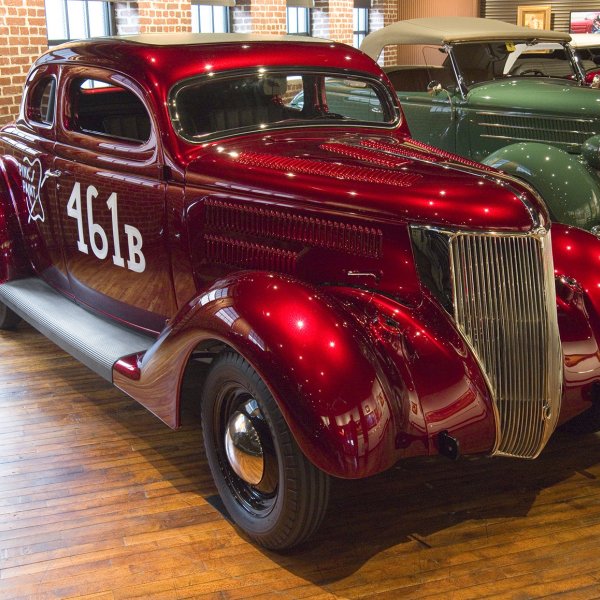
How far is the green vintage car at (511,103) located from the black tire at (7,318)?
130 inches

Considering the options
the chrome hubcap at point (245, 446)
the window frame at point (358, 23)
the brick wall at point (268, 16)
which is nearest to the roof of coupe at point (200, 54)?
the chrome hubcap at point (245, 446)

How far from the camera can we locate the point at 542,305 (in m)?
2.72

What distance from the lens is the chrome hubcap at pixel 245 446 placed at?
274 centimetres

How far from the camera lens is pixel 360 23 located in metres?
13.2

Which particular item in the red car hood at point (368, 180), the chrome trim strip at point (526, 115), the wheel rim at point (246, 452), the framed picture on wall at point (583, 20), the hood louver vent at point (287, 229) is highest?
the framed picture on wall at point (583, 20)

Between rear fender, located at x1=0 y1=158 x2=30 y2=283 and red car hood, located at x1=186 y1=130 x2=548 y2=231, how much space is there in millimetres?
1631

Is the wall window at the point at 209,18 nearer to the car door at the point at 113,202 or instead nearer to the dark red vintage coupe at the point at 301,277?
the car door at the point at 113,202

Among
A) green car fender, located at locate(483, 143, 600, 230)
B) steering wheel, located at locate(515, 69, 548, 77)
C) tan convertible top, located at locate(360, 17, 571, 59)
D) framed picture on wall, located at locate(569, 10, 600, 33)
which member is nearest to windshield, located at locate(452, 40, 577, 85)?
steering wheel, located at locate(515, 69, 548, 77)

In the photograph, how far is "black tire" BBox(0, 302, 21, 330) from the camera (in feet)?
15.8

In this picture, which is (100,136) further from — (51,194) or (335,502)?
(335,502)

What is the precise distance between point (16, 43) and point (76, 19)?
4.15ft

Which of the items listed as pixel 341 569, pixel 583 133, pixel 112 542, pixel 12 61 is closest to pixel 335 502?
pixel 341 569

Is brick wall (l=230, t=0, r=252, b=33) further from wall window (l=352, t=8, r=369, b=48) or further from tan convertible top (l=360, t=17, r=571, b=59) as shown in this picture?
tan convertible top (l=360, t=17, r=571, b=59)

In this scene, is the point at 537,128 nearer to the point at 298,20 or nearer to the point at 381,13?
the point at 298,20
